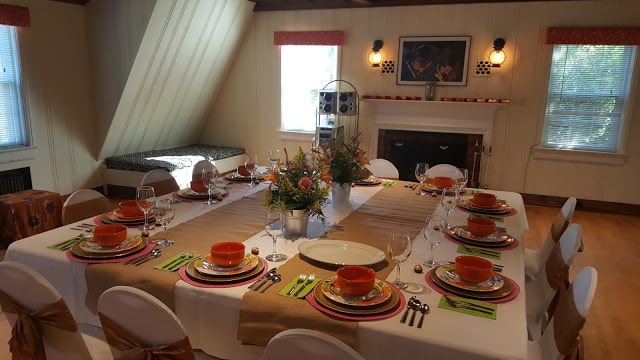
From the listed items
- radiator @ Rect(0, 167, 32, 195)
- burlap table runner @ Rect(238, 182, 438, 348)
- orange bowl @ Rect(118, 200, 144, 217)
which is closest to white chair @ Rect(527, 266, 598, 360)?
burlap table runner @ Rect(238, 182, 438, 348)

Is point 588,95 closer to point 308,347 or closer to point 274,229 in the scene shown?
point 274,229

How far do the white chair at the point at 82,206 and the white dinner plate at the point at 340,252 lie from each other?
4.21ft

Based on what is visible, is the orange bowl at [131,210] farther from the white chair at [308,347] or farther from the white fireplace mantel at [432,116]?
the white fireplace mantel at [432,116]

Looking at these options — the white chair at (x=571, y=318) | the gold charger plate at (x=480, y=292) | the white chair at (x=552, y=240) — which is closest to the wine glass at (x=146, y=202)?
the gold charger plate at (x=480, y=292)

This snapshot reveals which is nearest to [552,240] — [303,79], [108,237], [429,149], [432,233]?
[432,233]

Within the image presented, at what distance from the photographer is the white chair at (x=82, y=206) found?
2.33 meters

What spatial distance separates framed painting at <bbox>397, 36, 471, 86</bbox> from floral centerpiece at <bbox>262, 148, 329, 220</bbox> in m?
4.05

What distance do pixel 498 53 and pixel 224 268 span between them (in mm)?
4766

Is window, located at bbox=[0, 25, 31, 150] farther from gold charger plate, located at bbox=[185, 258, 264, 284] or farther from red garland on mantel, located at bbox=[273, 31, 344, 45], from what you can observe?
gold charger plate, located at bbox=[185, 258, 264, 284]

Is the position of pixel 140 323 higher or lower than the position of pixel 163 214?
lower

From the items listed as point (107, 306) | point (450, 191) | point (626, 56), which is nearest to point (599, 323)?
point (450, 191)

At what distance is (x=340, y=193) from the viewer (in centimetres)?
254

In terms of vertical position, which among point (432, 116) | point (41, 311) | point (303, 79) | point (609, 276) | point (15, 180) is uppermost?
point (303, 79)

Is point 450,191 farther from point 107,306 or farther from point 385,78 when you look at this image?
point 385,78
